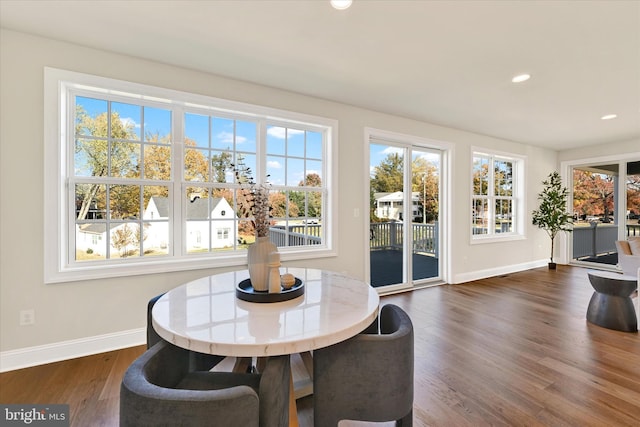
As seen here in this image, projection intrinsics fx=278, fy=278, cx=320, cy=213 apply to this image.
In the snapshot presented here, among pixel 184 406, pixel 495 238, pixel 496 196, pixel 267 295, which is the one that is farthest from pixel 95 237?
pixel 496 196

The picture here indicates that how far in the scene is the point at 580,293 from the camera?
4.02m

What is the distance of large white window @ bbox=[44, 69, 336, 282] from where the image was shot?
92.4 inches

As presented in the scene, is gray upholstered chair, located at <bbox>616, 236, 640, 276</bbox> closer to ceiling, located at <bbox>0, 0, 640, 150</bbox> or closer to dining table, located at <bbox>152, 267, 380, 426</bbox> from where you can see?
ceiling, located at <bbox>0, 0, 640, 150</bbox>

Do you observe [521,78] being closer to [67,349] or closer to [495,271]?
[495,271]

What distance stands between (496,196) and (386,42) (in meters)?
4.43

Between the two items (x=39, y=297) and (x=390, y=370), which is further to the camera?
→ (x=39, y=297)

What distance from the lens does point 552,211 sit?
225 inches

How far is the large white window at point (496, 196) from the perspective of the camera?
5.14m

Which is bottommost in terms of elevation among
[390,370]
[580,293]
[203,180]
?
[580,293]

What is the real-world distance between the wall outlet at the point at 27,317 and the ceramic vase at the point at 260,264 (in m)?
1.99

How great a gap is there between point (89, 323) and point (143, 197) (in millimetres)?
1156

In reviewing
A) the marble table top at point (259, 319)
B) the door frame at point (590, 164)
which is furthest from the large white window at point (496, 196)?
the marble table top at point (259, 319)

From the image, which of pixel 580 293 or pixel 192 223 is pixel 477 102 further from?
pixel 192 223

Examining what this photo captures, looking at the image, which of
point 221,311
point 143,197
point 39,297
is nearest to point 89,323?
point 39,297
